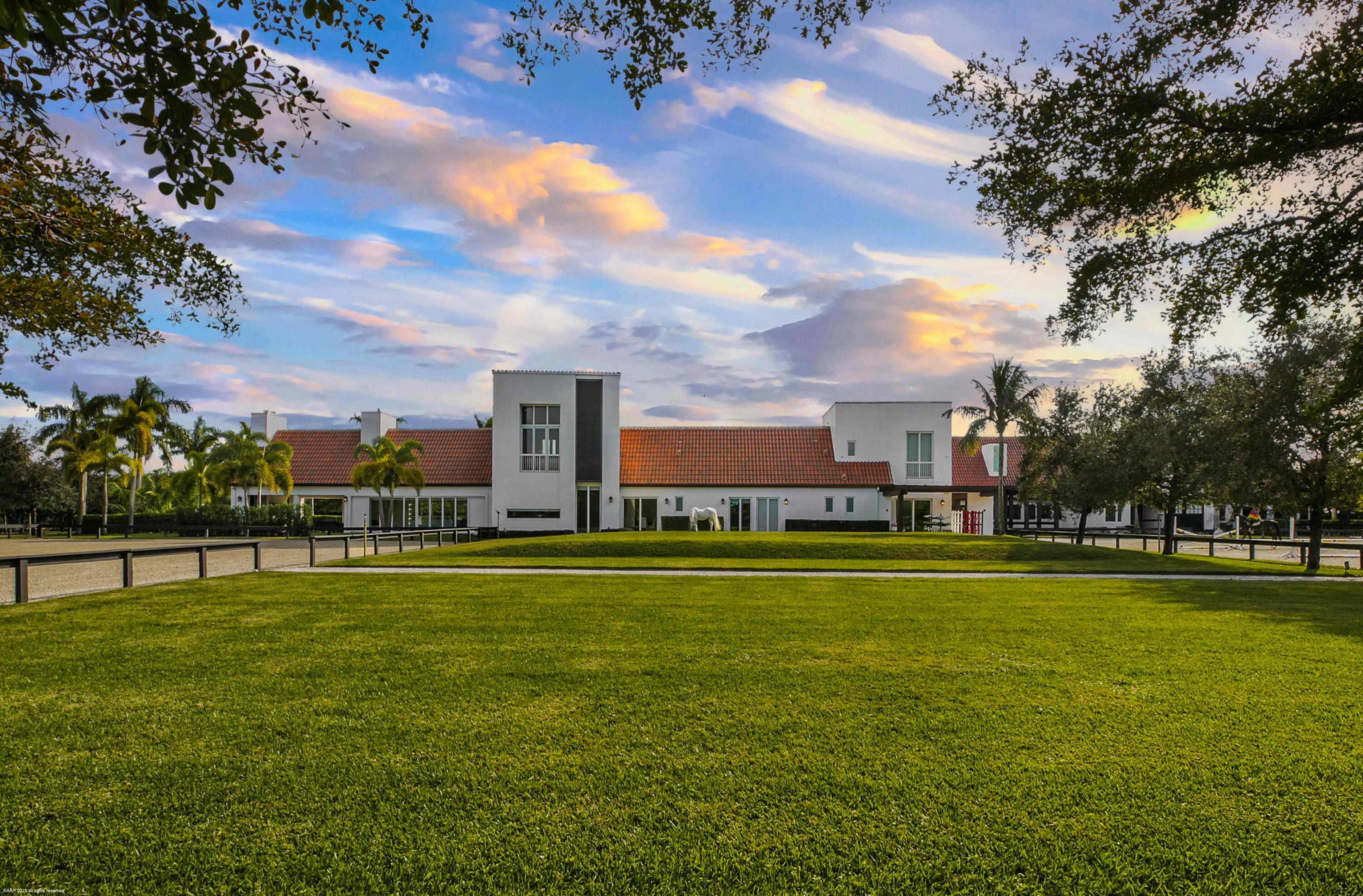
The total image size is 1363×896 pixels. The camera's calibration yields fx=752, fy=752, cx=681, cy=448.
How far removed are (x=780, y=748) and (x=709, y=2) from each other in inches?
257

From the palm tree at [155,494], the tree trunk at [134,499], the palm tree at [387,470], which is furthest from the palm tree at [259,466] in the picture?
the palm tree at [155,494]

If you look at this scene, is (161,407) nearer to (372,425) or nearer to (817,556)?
(372,425)

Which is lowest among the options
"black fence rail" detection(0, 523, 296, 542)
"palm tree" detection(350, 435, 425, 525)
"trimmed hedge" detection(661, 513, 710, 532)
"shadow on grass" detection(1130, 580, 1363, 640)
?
"black fence rail" detection(0, 523, 296, 542)

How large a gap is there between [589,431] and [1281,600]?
95.8 feet

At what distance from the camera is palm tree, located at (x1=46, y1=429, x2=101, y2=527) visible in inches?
1622

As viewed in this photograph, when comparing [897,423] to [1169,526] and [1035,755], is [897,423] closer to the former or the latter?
[1169,526]

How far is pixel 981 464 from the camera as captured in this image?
48.7 meters

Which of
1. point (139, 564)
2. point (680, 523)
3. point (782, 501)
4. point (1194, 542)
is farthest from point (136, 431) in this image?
point (1194, 542)

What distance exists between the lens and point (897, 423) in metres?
40.2

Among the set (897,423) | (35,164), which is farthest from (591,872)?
(897,423)

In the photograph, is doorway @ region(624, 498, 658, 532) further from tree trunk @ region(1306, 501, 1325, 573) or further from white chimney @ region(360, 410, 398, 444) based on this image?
tree trunk @ region(1306, 501, 1325, 573)

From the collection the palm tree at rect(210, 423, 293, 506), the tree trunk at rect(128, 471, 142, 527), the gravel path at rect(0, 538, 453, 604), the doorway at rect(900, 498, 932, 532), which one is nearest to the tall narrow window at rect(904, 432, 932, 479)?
the doorway at rect(900, 498, 932, 532)

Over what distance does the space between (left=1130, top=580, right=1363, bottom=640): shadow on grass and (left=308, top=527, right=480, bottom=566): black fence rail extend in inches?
745

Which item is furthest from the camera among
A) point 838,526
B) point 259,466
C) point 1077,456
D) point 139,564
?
point 259,466
